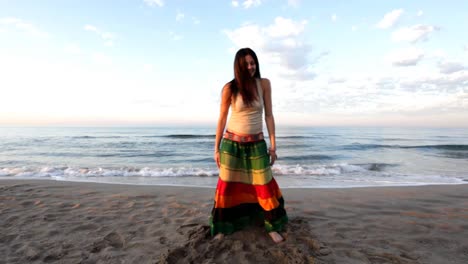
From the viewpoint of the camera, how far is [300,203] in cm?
452

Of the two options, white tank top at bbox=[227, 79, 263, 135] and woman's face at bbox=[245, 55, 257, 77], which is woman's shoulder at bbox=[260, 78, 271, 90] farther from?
woman's face at bbox=[245, 55, 257, 77]

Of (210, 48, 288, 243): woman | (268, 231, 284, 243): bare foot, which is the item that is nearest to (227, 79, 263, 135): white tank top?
(210, 48, 288, 243): woman

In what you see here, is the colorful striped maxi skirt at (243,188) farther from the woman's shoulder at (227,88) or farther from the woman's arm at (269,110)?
the woman's shoulder at (227,88)

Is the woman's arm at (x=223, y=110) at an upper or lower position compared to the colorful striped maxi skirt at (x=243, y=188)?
upper

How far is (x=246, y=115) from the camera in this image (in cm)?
263

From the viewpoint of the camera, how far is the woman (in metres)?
2.56

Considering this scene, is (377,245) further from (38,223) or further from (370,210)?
(38,223)

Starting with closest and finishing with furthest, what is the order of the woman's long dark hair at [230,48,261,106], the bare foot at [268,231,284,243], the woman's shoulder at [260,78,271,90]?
the woman's long dark hair at [230,48,261,106], the woman's shoulder at [260,78,271,90], the bare foot at [268,231,284,243]

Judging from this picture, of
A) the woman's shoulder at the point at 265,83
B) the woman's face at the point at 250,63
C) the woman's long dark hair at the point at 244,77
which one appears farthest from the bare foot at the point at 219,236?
the woman's face at the point at 250,63

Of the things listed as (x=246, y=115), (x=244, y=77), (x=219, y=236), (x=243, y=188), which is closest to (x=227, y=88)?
(x=244, y=77)

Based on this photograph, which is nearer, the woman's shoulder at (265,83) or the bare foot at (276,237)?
the woman's shoulder at (265,83)

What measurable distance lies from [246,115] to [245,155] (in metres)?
0.44

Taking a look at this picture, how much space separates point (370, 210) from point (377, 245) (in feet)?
4.58

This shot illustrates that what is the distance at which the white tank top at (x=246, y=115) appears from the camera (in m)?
2.60
